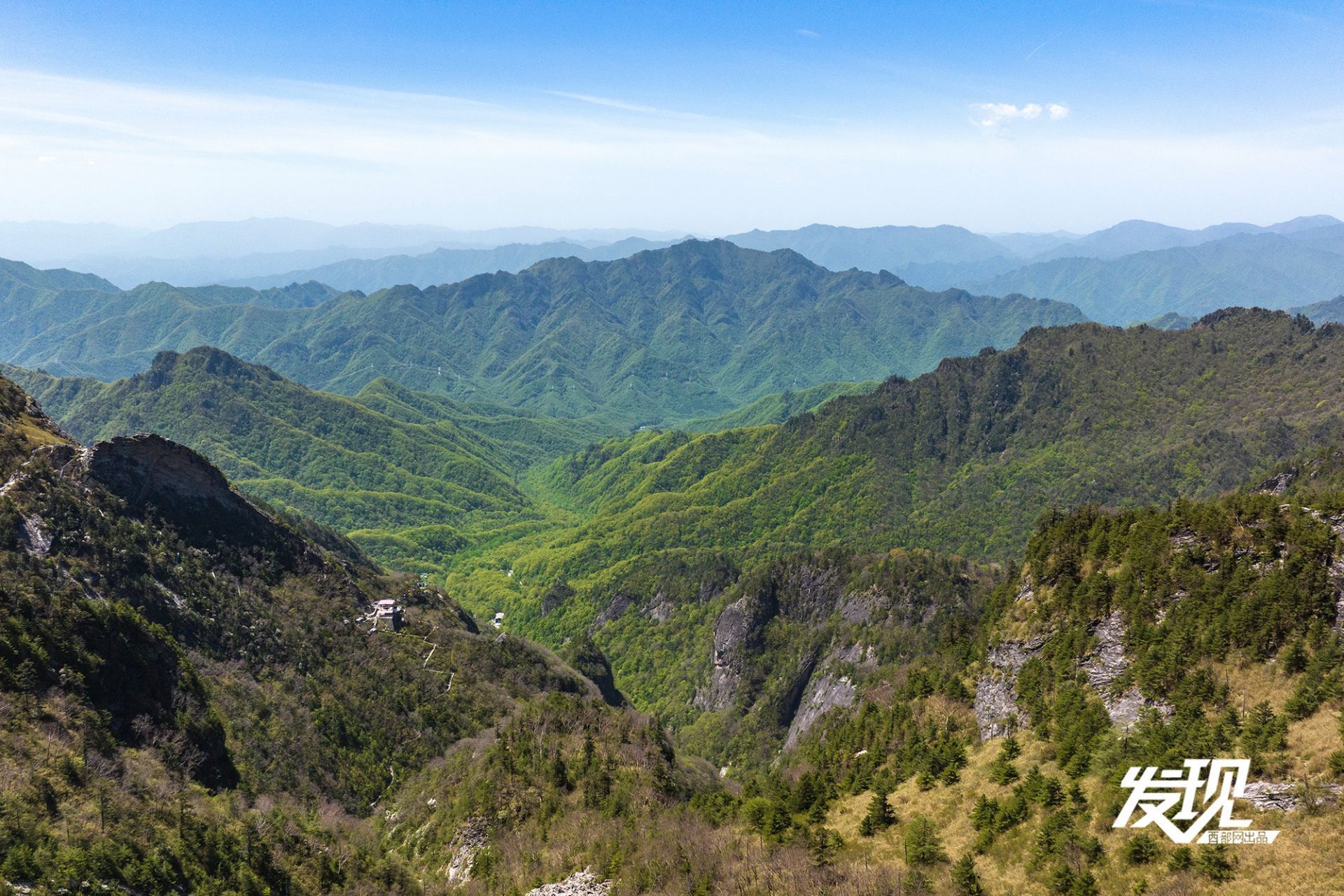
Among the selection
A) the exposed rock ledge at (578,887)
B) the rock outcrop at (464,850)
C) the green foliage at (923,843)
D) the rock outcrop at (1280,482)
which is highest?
the rock outcrop at (1280,482)

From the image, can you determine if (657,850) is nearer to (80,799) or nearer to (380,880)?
(380,880)

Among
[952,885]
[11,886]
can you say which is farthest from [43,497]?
[952,885]

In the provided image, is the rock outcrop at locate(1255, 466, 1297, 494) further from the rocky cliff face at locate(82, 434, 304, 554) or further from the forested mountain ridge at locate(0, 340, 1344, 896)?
the rocky cliff face at locate(82, 434, 304, 554)

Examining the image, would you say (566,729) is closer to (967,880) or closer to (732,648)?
(967,880)

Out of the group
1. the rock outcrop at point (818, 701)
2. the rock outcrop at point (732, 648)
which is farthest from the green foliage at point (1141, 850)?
the rock outcrop at point (732, 648)

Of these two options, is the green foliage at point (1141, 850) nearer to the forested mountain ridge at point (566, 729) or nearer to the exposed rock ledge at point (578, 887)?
the forested mountain ridge at point (566, 729)

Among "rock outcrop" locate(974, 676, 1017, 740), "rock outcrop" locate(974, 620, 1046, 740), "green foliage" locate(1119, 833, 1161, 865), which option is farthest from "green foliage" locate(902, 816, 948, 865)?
"rock outcrop" locate(974, 620, 1046, 740)

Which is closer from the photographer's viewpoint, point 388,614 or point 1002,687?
point 1002,687

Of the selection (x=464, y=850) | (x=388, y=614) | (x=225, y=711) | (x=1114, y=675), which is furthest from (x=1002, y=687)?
(x=388, y=614)
